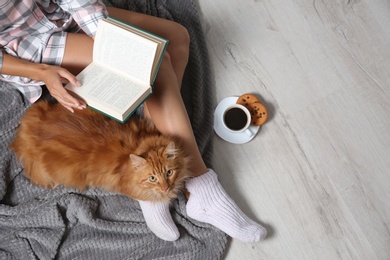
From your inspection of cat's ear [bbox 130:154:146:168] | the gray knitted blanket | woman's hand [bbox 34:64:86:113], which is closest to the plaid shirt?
woman's hand [bbox 34:64:86:113]

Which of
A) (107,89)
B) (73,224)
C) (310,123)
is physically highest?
(107,89)

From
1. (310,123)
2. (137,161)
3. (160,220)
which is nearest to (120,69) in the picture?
(137,161)

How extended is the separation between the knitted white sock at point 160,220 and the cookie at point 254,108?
446mm

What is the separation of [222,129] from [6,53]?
74 cm

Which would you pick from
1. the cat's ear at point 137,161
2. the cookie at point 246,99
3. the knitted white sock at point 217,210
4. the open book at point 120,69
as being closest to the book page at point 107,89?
the open book at point 120,69

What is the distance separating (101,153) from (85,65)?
279mm

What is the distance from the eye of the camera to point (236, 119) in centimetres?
133

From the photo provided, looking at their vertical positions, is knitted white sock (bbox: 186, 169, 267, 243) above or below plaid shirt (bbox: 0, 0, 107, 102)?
below

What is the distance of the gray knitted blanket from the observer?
119cm

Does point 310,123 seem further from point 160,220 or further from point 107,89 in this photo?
point 107,89

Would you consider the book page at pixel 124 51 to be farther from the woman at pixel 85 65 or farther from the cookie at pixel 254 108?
the cookie at pixel 254 108

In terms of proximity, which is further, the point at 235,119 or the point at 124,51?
the point at 235,119

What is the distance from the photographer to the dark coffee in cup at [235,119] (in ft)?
4.34

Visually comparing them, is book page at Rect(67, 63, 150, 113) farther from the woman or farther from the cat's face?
the cat's face
